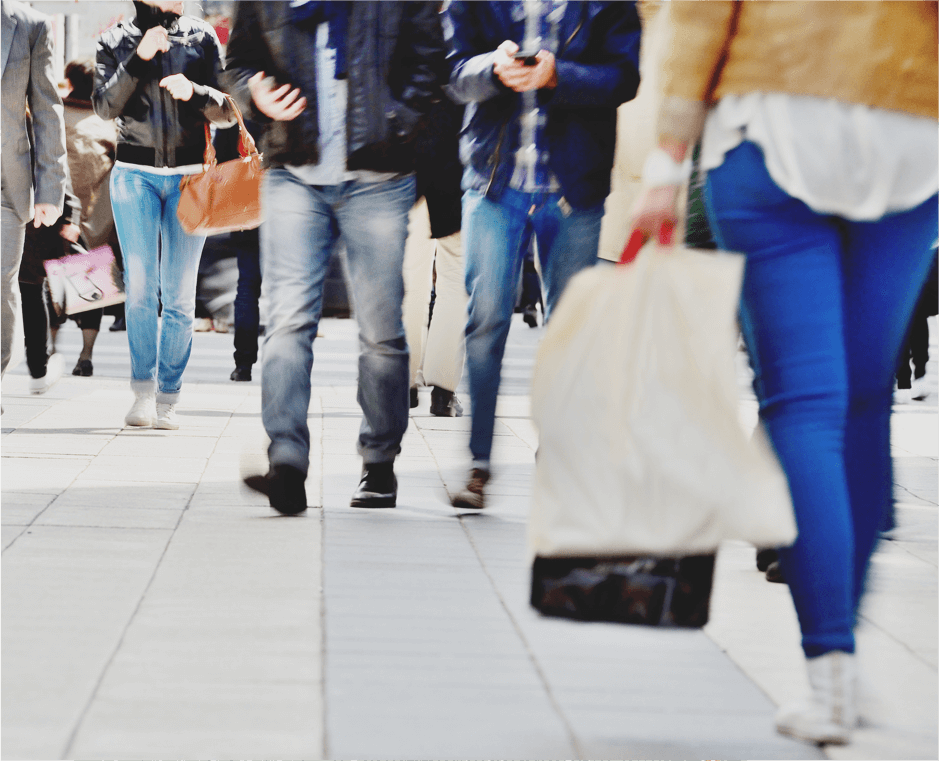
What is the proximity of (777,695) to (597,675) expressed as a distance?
1.19 feet

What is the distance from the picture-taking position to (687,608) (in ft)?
8.17

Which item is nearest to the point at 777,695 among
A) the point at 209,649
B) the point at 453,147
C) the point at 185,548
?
the point at 209,649

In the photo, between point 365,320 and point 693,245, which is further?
point 365,320

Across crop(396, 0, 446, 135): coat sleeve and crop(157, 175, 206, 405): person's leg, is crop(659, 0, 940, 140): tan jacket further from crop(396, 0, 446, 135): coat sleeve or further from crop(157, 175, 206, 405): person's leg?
crop(157, 175, 206, 405): person's leg

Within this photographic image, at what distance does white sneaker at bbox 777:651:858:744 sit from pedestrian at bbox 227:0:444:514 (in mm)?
2212

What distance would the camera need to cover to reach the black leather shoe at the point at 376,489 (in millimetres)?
4648

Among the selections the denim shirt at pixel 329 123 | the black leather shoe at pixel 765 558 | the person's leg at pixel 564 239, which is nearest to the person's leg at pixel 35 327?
the denim shirt at pixel 329 123

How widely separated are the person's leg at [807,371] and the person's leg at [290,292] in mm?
2104

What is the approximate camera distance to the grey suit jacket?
648cm

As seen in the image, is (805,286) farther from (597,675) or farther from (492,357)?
(492,357)

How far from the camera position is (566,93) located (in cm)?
433

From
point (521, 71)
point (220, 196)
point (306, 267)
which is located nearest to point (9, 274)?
point (220, 196)

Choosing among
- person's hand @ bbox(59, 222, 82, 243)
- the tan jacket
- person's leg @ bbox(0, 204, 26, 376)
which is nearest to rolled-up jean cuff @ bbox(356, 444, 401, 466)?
the tan jacket

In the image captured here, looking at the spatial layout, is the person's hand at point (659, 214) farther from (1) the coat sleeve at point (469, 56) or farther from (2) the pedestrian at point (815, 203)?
(1) the coat sleeve at point (469, 56)
